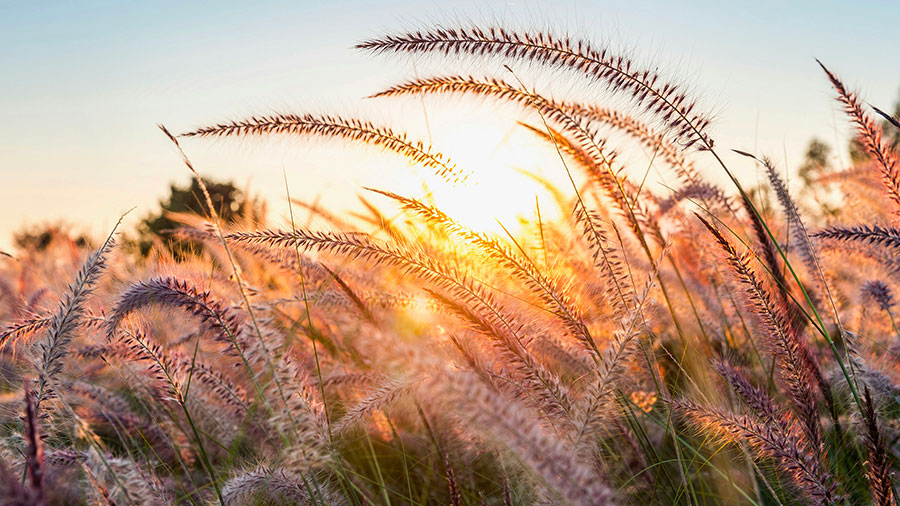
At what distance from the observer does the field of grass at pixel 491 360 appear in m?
1.17

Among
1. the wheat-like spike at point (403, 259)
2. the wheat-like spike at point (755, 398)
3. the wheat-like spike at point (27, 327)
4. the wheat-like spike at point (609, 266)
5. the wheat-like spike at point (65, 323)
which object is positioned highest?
the wheat-like spike at point (609, 266)

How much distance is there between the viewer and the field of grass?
1.17 m

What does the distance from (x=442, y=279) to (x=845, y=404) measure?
1.54 m

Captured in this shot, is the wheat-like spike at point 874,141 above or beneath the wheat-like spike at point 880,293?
above

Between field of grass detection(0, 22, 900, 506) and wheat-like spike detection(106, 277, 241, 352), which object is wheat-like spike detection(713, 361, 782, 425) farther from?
wheat-like spike detection(106, 277, 241, 352)

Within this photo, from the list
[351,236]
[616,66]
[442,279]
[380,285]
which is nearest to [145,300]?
[351,236]

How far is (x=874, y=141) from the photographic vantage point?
167cm

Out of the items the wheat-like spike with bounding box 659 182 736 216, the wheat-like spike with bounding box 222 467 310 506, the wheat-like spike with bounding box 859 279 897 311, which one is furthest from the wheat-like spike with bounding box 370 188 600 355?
the wheat-like spike with bounding box 859 279 897 311

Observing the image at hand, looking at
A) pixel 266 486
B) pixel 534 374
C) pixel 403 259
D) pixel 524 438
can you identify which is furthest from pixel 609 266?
pixel 266 486

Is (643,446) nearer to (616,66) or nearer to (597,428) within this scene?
(597,428)

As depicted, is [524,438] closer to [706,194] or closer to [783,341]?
[783,341]

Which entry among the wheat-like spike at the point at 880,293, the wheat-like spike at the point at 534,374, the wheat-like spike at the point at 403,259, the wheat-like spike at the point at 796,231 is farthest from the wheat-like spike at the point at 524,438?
the wheat-like spike at the point at 880,293

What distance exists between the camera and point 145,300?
1418mm

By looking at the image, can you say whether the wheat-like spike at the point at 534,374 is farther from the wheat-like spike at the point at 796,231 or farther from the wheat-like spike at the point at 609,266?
the wheat-like spike at the point at 796,231
